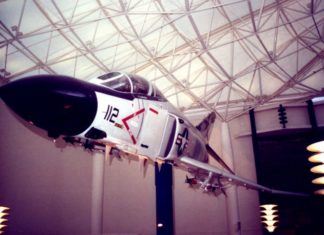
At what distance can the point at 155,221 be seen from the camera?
19.4 meters

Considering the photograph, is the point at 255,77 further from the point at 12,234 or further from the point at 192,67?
the point at 12,234

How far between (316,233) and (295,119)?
760 centimetres

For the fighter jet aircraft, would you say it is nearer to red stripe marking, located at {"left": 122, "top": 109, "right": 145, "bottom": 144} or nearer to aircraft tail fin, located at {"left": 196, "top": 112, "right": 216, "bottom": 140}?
red stripe marking, located at {"left": 122, "top": 109, "right": 145, "bottom": 144}

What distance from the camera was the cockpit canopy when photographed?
7.38m

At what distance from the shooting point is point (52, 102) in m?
5.46

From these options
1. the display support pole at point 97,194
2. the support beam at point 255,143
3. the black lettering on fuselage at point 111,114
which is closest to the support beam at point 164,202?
the display support pole at point 97,194

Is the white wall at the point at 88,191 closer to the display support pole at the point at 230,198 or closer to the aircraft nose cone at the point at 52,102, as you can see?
the display support pole at the point at 230,198

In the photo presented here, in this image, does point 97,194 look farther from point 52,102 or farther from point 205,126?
point 52,102

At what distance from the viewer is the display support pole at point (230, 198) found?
17672 millimetres

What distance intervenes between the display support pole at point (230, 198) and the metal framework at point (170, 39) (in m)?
1.38

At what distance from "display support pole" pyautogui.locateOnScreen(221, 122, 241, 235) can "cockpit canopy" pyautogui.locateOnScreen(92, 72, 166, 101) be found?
41.1 ft

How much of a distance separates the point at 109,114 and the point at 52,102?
1.65 meters

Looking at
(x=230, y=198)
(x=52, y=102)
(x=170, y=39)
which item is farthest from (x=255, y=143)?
(x=52, y=102)

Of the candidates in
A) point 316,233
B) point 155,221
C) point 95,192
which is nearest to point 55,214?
point 95,192
